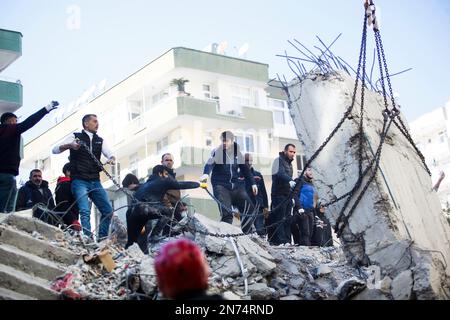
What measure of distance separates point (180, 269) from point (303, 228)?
760 centimetres

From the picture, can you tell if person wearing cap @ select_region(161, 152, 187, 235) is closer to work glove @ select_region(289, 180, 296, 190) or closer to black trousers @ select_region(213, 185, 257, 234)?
black trousers @ select_region(213, 185, 257, 234)

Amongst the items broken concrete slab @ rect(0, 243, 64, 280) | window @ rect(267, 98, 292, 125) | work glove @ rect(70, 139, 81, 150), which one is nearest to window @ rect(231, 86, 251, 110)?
window @ rect(267, 98, 292, 125)

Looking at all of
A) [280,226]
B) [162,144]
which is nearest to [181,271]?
[280,226]

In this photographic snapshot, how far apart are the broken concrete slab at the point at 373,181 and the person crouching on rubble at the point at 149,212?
1972mm

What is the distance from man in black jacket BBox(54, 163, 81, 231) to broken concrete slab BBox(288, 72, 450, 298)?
304cm

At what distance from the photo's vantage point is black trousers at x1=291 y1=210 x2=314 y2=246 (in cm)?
1118

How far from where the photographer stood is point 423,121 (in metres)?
34.9

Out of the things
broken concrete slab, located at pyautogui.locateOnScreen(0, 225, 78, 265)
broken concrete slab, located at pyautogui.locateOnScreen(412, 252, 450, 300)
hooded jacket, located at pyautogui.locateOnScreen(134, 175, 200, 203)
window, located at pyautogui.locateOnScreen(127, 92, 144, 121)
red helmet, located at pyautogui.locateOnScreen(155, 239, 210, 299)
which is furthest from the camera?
window, located at pyautogui.locateOnScreen(127, 92, 144, 121)

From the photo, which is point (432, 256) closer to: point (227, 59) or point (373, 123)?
point (373, 123)

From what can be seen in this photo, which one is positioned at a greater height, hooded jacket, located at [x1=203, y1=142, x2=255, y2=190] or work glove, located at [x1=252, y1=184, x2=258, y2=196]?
hooded jacket, located at [x1=203, y1=142, x2=255, y2=190]

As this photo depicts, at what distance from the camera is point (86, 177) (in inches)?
360

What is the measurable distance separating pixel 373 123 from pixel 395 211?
1212mm
